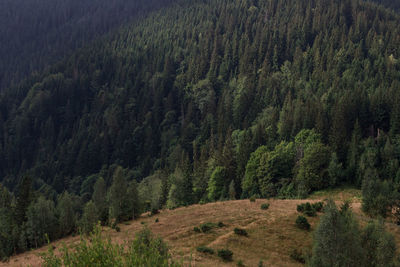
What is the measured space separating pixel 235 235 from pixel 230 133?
88.2 meters

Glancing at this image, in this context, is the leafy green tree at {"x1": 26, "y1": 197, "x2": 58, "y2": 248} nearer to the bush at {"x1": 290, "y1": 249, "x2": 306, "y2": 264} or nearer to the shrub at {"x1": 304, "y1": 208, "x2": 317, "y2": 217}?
the bush at {"x1": 290, "y1": 249, "x2": 306, "y2": 264}

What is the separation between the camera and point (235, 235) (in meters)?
39.5

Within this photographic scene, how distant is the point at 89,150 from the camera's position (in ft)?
542

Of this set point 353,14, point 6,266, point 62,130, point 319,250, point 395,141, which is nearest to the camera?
point 319,250

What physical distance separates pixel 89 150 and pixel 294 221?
138m

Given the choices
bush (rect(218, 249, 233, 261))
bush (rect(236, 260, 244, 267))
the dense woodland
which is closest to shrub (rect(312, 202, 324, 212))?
the dense woodland

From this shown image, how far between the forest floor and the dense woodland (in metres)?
8.25

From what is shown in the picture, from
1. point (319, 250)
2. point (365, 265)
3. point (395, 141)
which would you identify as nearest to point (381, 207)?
point (365, 265)

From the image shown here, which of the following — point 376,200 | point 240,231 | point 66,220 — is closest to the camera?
point 240,231

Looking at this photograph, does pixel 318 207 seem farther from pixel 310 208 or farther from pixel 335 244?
pixel 335 244

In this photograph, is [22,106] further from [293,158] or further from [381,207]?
[381,207]

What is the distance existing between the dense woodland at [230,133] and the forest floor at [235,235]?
8.25m

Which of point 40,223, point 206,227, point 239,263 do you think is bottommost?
point 40,223

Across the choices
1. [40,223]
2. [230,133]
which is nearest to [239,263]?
[40,223]
